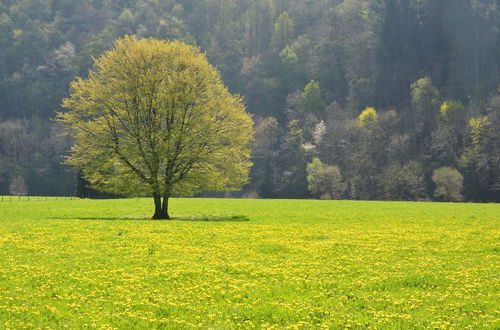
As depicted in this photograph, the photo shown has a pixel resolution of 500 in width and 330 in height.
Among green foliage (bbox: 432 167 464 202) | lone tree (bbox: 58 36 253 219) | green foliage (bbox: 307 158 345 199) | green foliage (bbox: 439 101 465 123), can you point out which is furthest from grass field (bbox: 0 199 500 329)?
green foliage (bbox: 439 101 465 123)

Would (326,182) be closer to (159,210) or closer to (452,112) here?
(452,112)

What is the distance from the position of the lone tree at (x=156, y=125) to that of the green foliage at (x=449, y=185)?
9562 centimetres

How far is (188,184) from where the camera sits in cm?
4334

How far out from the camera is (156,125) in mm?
44688

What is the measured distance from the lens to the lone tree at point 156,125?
42.1 m

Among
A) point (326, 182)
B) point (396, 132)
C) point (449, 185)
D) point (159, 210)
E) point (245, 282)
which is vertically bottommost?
point (245, 282)

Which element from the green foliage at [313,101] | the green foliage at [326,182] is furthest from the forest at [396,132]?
the green foliage at [313,101]

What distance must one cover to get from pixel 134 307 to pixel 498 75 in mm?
187521

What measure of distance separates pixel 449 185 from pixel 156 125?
101004mm

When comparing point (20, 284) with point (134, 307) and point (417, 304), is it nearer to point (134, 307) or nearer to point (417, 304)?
point (134, 307)

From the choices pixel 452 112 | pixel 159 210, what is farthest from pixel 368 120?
pixel 159 210

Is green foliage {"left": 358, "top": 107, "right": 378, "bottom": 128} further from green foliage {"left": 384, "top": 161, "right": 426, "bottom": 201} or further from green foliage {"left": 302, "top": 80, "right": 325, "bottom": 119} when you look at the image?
green foliage {"left": 384, "top": 161, "right": 426, "bottom": 201}

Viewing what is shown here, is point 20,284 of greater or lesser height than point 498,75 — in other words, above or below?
below

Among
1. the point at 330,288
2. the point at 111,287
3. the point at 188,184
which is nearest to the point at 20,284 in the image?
the point at 111,287
